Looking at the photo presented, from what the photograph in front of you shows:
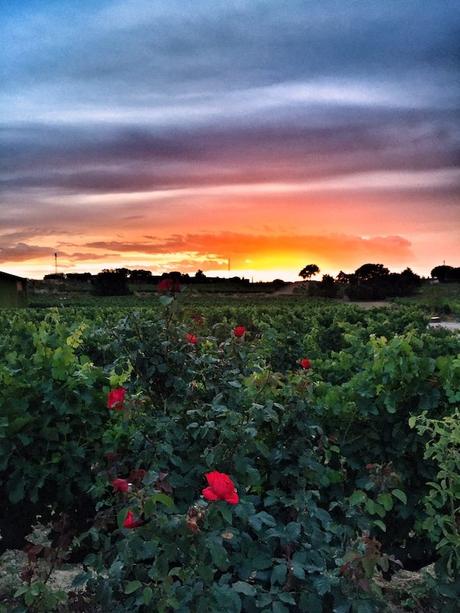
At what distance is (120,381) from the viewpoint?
14.5ft

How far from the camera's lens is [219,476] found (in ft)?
9.51

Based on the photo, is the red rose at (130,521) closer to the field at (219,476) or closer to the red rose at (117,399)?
the field at (219,476)

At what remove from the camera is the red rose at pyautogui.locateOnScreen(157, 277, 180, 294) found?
167 inches

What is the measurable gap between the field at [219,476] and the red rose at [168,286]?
55 mm

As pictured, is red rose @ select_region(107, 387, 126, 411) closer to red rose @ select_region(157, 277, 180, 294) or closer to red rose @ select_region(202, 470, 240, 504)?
red rose @ select_region(157, 277, 180, 294)

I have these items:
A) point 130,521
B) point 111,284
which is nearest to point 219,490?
point 130,521

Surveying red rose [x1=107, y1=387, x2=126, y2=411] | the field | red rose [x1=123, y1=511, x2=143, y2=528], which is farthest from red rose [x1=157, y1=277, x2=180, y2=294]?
red rose [x1=123, y1=511, x2=143, y2=528]

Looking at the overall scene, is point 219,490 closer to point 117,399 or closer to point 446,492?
point 117,399

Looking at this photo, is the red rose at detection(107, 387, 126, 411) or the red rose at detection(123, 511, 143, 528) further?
the red rose at detection(107, 387, 126, 411)

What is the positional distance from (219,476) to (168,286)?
1.62 meters

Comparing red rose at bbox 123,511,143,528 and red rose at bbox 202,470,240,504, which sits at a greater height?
red rose at bbox 202,470,240,504

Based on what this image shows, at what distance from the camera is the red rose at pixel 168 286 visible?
13.9 feet

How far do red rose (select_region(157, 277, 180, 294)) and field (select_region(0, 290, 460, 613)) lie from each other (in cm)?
5

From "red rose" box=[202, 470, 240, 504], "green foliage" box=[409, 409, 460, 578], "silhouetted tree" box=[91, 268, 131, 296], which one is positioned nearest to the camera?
"red rose" box=[202, 470, 240, 504]
